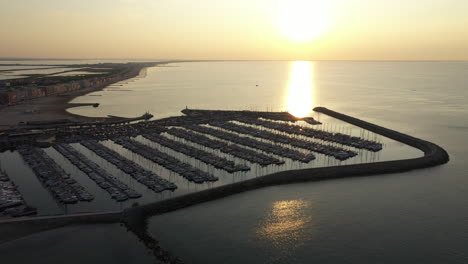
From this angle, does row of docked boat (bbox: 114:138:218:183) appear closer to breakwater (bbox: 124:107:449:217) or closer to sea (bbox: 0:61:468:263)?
sea (bbox: 0:61:468:263)

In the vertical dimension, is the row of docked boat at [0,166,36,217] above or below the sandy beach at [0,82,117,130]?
below

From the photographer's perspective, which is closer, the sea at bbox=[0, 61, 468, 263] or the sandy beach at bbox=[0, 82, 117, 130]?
the sea at bbox=[0, 61, 468, 263]

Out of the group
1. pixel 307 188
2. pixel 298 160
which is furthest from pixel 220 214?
pixel 298 160

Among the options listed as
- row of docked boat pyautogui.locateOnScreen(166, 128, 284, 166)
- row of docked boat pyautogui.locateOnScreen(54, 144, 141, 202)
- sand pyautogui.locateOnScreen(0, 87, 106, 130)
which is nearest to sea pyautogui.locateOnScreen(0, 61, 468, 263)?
row of docked boat pyautogui.locateOnScreen(54, 144, 141, 202)

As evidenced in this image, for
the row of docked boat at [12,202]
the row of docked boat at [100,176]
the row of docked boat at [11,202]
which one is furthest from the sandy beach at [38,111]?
the row of docked boat at [12,202]

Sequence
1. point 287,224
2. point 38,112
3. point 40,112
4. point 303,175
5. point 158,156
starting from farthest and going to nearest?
point 40,112
point 38,112
point 158,156
point 303,175
point 287,224

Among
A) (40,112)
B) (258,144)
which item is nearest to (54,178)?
(258,144)

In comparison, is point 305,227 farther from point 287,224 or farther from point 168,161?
point 168,161
